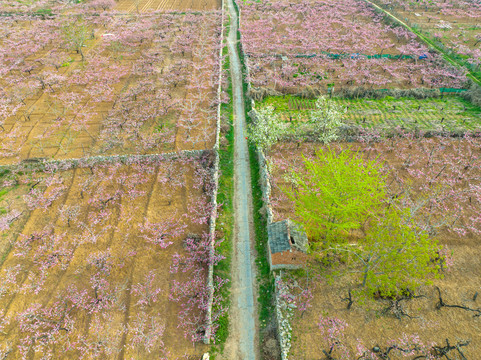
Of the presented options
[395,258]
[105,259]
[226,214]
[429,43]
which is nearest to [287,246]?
[395,258]

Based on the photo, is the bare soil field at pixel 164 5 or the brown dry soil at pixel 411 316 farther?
the bare soil field at pixel 164 5

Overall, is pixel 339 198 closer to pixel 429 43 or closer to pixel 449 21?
pixel 429 43

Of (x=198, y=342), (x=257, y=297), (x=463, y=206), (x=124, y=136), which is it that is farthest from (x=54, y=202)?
(x=463, y=206)

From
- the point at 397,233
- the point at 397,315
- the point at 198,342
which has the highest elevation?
the point at 397,233

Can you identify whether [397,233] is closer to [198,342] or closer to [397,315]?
[397,315]

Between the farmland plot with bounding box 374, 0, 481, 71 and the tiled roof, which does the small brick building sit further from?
the farmland plot with bounding box 374, 0, 481, 71

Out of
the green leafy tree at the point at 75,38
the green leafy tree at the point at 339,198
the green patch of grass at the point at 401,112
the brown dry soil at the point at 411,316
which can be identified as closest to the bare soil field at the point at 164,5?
the green leafy tree at the point at 75,38

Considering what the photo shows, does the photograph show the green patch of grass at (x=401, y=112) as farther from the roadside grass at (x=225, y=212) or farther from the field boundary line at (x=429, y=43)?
the roadside grass at (x=225, y=212)
